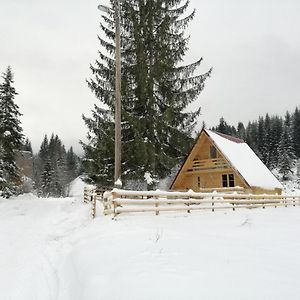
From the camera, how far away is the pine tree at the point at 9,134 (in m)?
24.9

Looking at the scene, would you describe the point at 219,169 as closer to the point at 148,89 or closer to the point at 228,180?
the point at 228,180

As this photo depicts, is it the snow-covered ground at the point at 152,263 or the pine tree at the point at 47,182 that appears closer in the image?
the snow-covered ground at the point at 152,263

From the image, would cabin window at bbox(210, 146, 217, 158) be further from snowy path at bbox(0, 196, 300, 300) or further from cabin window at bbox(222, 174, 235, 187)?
snowy path at bbox(0, 196, 300, 300)

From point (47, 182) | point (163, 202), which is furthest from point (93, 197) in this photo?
point (47, 182)

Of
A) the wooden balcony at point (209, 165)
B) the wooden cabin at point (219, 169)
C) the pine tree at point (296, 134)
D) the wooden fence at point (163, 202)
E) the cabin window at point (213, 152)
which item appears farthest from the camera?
the pine tree at point (296, 134)

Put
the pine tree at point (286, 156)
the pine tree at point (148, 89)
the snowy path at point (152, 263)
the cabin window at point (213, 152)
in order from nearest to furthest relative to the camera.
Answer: the snowy path at point (152, 263) → the pine tree at point (148, 89) → the cabin window at point (213, 152) → the pine tree at point (286, 156)

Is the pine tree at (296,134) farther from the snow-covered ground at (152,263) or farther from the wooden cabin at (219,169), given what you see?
the snow-covered ground at (152,263)

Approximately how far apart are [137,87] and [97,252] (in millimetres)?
17350

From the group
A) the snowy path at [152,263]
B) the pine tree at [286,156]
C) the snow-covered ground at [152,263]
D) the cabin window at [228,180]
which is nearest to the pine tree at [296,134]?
the pine tree at [286,156]

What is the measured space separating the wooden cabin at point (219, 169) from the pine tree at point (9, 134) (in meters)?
12.5

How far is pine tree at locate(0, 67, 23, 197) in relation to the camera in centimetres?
2492

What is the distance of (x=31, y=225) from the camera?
1349cm

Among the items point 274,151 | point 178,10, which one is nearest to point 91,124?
point 178,10

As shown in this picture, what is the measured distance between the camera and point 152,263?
19.7 feet
